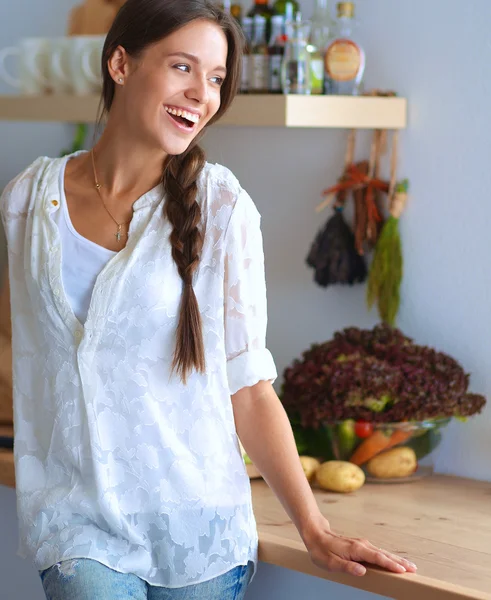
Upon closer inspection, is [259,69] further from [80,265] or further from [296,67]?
[80,265]

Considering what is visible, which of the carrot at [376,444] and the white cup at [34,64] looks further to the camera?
the white cup at [34,64]

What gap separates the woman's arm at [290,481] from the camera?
119 cm

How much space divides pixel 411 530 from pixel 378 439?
0.82 feet

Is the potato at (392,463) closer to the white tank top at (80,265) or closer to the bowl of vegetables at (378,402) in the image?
the bowl of vegetables at (378,402)

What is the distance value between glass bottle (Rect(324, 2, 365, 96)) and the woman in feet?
1.75

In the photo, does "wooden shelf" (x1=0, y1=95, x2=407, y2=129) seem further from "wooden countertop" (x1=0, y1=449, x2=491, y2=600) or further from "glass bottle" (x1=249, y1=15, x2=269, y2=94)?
"wooden countertop" (x1=0, y1=449, x2=491, y2=600)

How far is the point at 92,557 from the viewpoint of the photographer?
1188mm

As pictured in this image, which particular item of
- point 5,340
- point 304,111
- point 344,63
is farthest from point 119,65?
point 5,340

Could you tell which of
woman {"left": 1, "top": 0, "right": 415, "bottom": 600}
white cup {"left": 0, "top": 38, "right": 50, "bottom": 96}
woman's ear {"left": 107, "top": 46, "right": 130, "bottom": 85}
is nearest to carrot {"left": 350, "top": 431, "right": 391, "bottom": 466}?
woman {"left": 1, "top": 0, "right": 415, "bottom": 600}

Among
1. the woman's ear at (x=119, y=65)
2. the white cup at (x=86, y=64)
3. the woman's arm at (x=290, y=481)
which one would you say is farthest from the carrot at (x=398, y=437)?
the white cup at (x=86, y=64)

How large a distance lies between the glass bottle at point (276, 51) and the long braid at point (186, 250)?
0.53 meters

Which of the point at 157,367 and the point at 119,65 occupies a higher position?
the point at 119,65

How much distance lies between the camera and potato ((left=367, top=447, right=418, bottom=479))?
171cm

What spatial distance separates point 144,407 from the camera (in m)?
1.23
